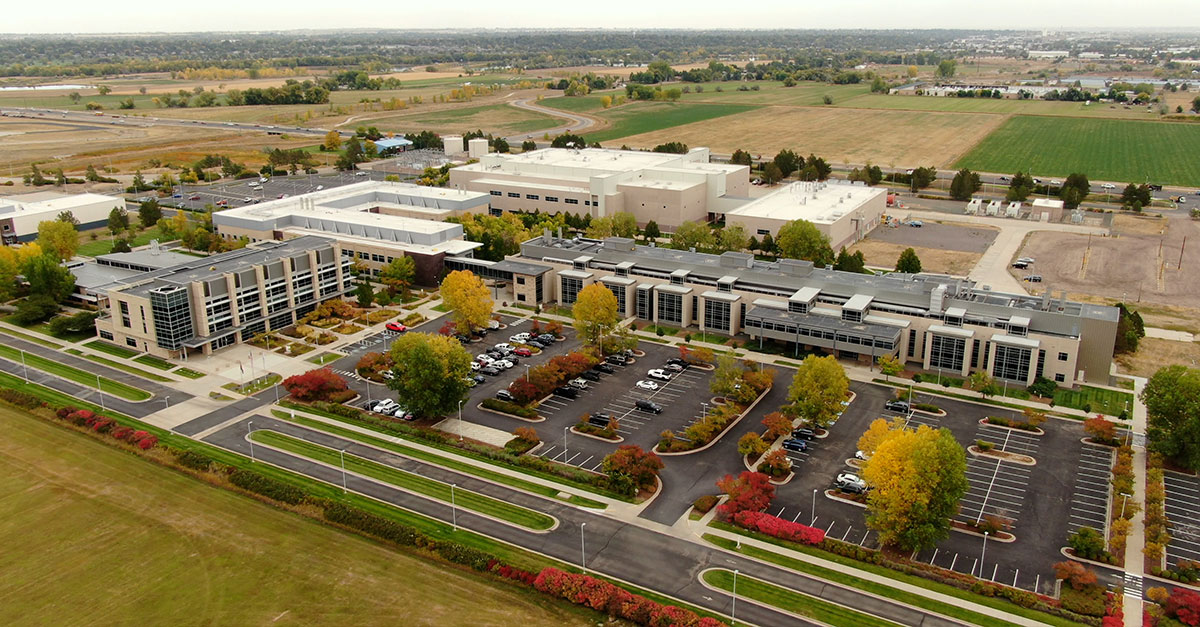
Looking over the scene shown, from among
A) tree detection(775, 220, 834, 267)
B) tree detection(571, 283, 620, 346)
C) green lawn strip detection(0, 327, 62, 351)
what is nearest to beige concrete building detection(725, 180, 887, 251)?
tree detection(775, 220, 834, 267)

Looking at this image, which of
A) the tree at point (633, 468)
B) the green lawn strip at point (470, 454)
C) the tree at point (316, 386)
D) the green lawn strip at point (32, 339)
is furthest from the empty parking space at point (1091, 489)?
the green lawn strip at point (32, 339)

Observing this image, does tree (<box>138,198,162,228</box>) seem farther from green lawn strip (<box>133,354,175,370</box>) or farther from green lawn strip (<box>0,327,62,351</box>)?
green lawn strip (<box>133,354,175,370</box>)

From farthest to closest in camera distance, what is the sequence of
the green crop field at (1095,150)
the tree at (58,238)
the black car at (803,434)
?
1. the green crop field at (1095,150)
2. the tree at (58,238)
3. the black car at (803,434)

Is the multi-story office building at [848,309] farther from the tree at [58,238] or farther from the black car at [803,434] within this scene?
the tree at [58,238]

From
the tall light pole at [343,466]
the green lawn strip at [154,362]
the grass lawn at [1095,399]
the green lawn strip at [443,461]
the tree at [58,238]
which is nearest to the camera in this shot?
the green lawn strip at [443,461]

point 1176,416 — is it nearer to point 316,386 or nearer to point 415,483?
point 415,483

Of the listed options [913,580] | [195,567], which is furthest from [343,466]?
[913,580]

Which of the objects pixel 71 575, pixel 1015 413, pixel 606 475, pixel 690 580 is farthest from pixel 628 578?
pixel 1015 413

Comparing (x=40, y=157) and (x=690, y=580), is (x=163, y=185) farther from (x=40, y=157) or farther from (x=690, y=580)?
(x=690, y=580)
